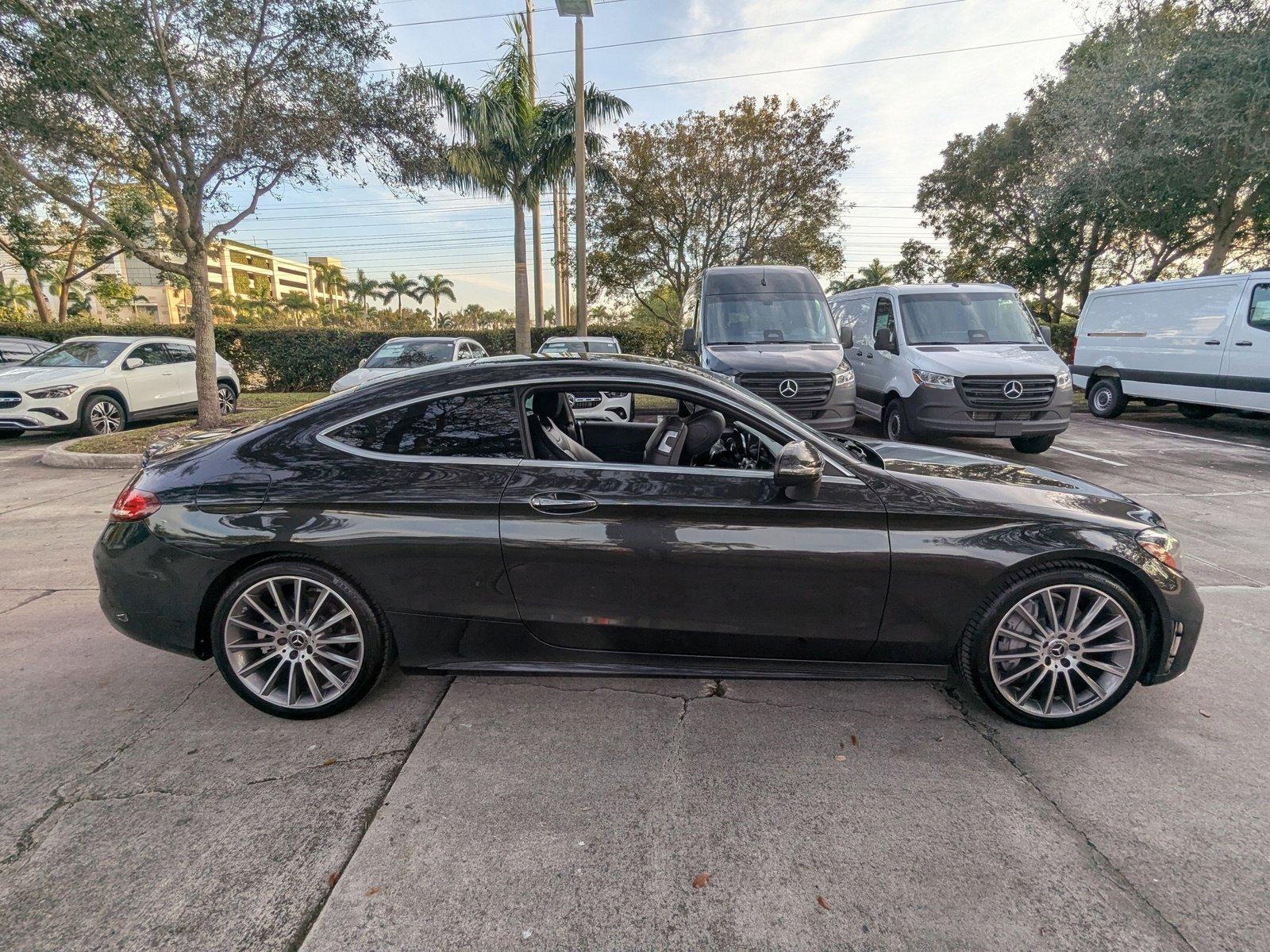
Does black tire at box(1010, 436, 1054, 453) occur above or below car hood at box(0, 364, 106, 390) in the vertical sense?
below

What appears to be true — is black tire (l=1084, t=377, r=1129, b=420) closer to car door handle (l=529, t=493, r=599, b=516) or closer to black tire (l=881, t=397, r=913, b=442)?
black tire (l=881, t=397, r=913, b=442)

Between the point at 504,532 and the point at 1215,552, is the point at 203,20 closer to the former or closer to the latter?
the point at 504,532

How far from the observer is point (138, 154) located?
973cm

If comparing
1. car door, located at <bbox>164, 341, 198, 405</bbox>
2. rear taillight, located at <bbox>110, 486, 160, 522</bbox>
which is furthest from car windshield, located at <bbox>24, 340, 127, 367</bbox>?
rear taillight, located at <bbox>110, 486, 160, 522</bbox>

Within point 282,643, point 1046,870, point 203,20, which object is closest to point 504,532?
point 282,643

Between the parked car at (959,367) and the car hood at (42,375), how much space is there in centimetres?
1213

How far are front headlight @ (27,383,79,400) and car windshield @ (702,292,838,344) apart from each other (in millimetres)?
9663

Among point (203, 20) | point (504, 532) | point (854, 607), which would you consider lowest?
point (854, 607)

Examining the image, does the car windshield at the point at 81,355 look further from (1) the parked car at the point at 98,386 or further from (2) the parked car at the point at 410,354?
(2) the parked car at the point at 410,354

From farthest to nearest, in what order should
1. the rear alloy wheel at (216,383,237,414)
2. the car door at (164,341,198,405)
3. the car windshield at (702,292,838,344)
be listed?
the rear alloy wheel at (216,383,237,414) < the car door at (164,341,198,405) < the car windshield at (702,292,838,344)

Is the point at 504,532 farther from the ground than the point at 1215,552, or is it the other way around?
the point at 504,532

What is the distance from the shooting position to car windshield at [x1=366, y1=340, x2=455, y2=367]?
11297 millimetres

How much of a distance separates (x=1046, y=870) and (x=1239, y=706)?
1753 mm

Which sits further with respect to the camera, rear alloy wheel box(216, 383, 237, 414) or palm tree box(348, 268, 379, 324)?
palm tree box(348, 268, 379, 324)
